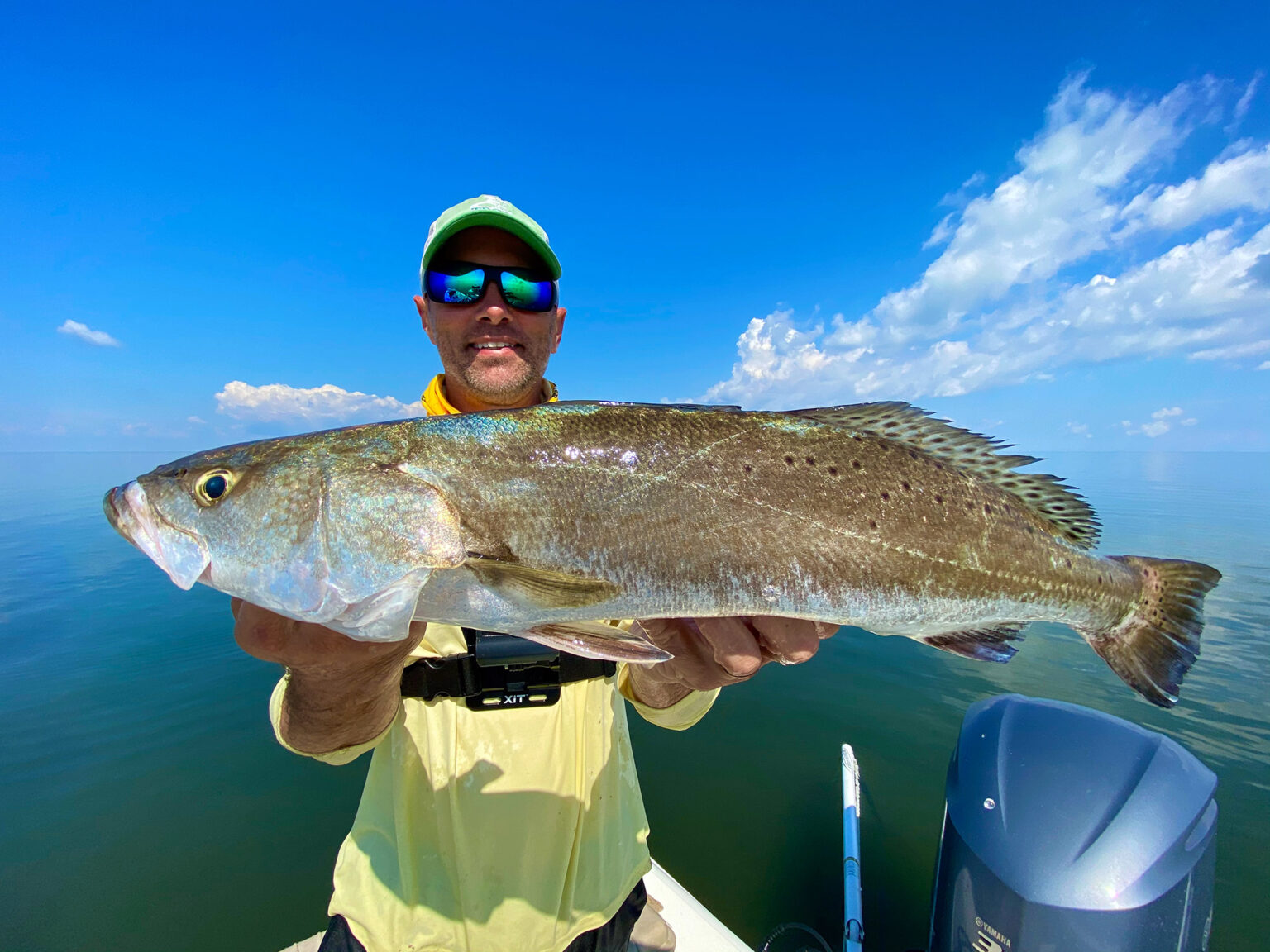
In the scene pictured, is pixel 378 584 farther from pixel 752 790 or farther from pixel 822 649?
pixel 822 649

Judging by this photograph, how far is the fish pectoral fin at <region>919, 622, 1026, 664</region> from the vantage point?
2.20m

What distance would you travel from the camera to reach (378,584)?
1.81 metres

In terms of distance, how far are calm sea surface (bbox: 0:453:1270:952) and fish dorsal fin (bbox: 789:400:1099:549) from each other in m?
2.53

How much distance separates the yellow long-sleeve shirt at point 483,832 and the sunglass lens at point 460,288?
2.08m

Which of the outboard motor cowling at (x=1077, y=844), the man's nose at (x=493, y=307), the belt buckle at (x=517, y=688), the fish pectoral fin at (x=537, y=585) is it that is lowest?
the outboard motor cowling at (x=1077, y=844)

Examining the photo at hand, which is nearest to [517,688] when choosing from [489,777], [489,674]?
[489,674]

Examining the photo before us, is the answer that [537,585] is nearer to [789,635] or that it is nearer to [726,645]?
[726,645]

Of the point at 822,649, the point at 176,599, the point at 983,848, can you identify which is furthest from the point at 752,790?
the point at 176,599

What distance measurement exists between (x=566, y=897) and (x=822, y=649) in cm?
871

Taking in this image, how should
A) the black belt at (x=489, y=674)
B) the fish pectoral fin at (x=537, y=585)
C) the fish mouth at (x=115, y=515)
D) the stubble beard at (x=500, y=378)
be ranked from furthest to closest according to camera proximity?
the stubble beard at (x=500, y=378) → the black belt at (x=489, y=674) → the fish mouth at (x=115, y=515) → the fish pectoral fin at (x=537, y=585)

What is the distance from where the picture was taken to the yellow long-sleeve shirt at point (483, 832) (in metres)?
2.31

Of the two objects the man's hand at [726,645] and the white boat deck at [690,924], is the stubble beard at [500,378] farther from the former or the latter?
the white boat deck at [690,924]

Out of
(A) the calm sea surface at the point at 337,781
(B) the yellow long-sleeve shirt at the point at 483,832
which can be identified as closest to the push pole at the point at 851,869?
(A) the calm sea surface at the point at 337,781

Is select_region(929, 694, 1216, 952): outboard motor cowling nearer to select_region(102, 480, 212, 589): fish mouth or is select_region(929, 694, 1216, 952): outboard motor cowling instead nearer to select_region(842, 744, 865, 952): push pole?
select_region(842, 744, 865, 952): push pole
